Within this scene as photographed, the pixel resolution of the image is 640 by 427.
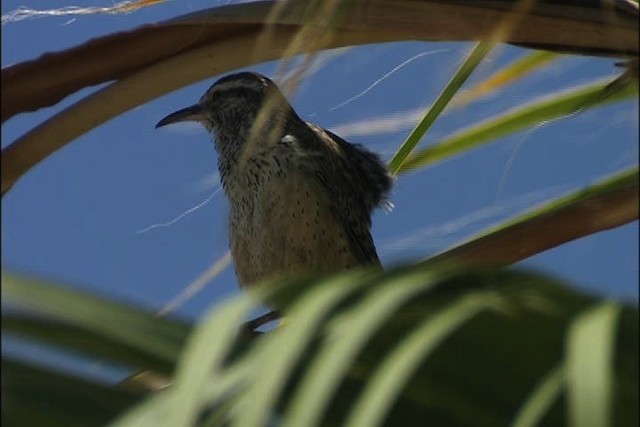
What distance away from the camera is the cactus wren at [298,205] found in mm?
5320

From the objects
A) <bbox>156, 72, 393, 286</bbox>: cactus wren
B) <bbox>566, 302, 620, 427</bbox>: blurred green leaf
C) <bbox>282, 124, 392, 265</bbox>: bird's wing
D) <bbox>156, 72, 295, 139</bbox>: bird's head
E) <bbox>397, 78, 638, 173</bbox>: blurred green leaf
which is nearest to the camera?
<bbox>566, 302, 620, 427</bbox>: blurred green leaf

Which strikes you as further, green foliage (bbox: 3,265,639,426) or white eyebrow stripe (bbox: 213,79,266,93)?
white eyebrow stripe (bbox: 213,79,266,93)

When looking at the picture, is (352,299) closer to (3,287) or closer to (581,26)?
(3,287)

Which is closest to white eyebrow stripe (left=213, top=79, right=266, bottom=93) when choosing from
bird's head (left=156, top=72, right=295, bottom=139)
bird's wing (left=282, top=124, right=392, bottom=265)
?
bird's head (left=156, top=72, right=295, bottom=139)

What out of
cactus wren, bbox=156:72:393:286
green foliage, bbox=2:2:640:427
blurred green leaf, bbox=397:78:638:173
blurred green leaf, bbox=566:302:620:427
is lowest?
blurred green leaf, bbox=566:302:620:427

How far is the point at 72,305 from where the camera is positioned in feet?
3.52

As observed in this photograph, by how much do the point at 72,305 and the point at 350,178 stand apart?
15.0 ft

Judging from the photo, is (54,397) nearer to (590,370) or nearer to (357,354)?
(357,354)

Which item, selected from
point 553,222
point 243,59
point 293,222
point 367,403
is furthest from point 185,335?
point 293,222

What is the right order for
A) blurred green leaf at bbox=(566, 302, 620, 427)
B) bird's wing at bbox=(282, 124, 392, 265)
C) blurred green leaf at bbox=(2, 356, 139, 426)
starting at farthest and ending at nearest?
bird's wing at bbox=(282, 124, 392, 265) < blurred green leaf at bbox=(2, 356, 139, 426) < blurred green leaf at bbox=(566, 302, 620, 427)

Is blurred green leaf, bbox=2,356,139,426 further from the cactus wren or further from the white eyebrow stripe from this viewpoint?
the white eyebrow stripe

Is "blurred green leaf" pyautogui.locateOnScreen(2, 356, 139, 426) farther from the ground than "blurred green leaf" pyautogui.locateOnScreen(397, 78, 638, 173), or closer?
closer

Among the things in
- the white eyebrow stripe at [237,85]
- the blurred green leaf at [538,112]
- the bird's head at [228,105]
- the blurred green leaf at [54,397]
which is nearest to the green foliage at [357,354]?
the blurred green leaf at [54,397]

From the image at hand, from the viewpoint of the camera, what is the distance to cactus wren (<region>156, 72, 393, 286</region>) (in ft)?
17.5
